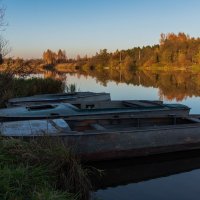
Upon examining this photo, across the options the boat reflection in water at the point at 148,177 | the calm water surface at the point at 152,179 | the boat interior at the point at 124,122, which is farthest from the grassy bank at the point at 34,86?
the calm water surface at the point at 152,179

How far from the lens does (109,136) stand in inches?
343

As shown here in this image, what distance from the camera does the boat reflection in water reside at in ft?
24.2

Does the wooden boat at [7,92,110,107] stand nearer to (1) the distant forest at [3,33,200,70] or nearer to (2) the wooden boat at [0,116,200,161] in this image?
(2) the wooden boat at [0,116,200,161]

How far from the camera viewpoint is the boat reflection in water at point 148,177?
7363 millimetres

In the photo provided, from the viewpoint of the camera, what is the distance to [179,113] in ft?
39.9

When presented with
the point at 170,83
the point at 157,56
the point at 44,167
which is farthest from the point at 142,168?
the point at 157,56

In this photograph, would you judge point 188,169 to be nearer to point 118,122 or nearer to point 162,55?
point 118,122

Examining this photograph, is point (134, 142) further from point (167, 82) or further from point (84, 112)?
point (167, 82)

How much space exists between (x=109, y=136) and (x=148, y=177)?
1.29m

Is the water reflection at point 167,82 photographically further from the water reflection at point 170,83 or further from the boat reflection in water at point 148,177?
the boat reflection in water at point 148,177

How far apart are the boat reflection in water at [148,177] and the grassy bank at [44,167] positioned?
45.0 inches

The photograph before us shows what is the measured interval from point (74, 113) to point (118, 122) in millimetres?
1302

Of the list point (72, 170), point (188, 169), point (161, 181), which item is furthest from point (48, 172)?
point (188, 169)

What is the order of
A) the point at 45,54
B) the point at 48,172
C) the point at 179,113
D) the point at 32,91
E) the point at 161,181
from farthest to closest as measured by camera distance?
the point at 45,54 < the point at 32,91 < the point at 179,113 < the point at 161,181 < the point at 48,172
